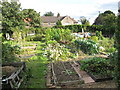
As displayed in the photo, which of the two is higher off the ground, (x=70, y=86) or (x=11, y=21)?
(x=11, y=21)

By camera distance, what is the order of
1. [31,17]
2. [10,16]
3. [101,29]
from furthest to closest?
[31,17] → [101,29] → [10,16]

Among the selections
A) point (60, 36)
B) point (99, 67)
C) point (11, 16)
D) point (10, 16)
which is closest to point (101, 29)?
point (60, 36)

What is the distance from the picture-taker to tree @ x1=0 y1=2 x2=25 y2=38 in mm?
23430

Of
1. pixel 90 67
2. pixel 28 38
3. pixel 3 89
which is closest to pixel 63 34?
pixel 28 38

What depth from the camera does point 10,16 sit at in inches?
990

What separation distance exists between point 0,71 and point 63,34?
40.6 feet

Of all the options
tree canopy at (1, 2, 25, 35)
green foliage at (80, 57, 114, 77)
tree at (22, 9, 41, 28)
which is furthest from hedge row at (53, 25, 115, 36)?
green foliage at (80, 57, 114, 77)

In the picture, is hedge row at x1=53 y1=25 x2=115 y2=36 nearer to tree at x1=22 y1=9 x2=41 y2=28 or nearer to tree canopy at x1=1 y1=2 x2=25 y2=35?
tree at x1=22 y1=9 x2=41 y2=28

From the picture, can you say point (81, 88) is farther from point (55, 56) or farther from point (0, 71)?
point (55, 56)

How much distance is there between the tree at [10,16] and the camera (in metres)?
23.4

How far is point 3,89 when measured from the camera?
4.27 meters

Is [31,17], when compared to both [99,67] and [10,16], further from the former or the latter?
[99,67]

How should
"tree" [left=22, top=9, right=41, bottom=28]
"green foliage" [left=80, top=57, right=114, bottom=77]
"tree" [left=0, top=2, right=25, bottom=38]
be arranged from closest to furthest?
1. "green foliage" [left=80, top=57, right=114, bottom=77]
2. "tree" [left=0, top=2, right=25, bottom=38]
3. "tree" [left=22, top=9, right=41, bottom=28]

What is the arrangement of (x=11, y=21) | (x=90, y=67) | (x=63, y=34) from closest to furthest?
(x=90, y=67), (x=63, y=34), (x=11, y=21)
